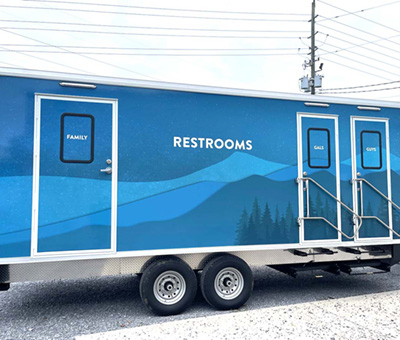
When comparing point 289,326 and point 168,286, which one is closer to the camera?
point 289,326

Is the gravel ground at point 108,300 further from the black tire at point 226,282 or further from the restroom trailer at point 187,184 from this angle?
the restroom trailer at point 187,184

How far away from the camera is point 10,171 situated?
13.3 feet

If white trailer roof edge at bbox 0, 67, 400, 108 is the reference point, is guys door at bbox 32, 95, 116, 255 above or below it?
below

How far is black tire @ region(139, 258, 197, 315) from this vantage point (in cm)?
442

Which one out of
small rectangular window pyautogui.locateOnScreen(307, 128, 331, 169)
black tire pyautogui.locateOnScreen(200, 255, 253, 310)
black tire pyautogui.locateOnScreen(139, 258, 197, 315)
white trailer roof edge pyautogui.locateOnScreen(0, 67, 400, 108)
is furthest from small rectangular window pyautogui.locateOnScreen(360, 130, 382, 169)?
black tire pyautogui.locateOnScreen(139, 258, 197, 315)

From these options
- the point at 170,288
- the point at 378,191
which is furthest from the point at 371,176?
the point at 170,288

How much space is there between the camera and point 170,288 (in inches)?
180

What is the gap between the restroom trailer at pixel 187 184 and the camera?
414cm

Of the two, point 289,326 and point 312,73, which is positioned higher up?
point 312,73

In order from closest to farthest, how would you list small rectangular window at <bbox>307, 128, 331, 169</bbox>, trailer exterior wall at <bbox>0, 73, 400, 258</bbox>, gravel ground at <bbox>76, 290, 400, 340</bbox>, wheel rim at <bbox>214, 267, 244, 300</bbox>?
gravel ground at <bbox>76, 290, 400, 340</bbox> → trailer exterior wall at <bbox>0, 73, 400, 258</bbox> → wheel rim at <bbox>214, 267, 244, 300</bbox> → small rectangular window at <bbox>307, 128, 331, 169</bbox>

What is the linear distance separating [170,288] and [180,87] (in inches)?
107

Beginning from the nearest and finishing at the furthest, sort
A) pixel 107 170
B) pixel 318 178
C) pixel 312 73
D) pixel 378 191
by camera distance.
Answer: pixel 107 170
pixel 318 178
pixel 378 191
pixel 312 73

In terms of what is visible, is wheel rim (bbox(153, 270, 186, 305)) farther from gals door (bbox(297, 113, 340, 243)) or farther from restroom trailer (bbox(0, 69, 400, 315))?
gals door (bbox(297, 113, 340, 243))

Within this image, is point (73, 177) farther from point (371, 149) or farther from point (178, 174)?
point (371, 149)
